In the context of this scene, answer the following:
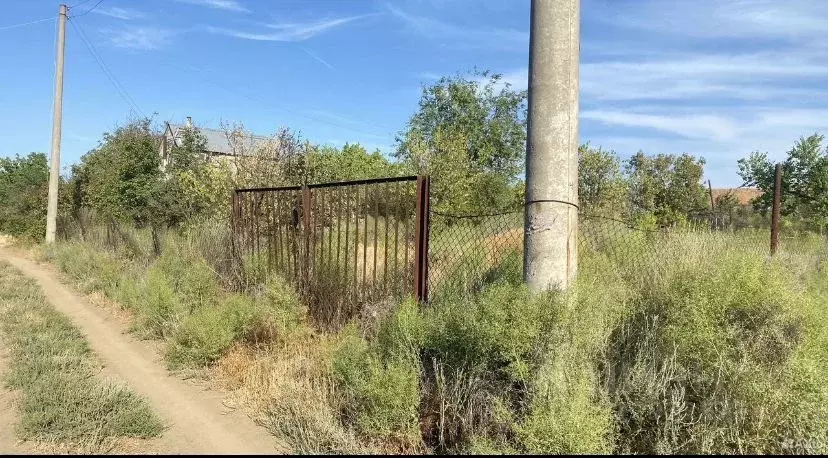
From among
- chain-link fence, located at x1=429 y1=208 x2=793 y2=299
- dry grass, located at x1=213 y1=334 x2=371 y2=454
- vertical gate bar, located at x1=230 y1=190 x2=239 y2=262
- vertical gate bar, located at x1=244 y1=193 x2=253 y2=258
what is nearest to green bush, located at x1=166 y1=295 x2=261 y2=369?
dry grass, located at x1=213 y1=334 x2=371 y2=454

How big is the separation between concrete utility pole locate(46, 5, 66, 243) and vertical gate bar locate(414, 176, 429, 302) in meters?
18.6

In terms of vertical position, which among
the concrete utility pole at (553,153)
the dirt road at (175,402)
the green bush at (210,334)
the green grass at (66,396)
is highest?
the concrete utility pole at (553,153)

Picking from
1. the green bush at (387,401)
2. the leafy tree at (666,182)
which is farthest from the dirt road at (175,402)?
the leafy tree at (666,182)

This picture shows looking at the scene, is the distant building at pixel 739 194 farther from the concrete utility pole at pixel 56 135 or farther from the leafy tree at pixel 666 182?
the concrete utility pole at pixel 56 135

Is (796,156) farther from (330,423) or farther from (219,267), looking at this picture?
(330,423)

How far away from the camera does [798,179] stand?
15000mm

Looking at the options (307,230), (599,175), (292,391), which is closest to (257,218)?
(307,230)

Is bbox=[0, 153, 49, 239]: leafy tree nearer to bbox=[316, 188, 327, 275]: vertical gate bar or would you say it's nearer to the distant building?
bbox=[316, 188, 327, 275]: vertical gate bar

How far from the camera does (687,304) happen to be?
339cm

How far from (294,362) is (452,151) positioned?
40.2 ft

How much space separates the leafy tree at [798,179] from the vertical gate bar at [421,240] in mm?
12104

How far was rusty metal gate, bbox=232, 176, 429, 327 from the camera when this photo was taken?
551 cm

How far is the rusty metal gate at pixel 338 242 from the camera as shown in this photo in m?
5.51

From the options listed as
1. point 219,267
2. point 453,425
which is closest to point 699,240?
point 453,425
